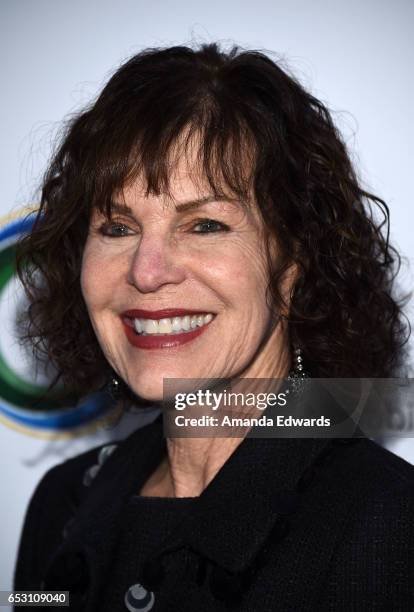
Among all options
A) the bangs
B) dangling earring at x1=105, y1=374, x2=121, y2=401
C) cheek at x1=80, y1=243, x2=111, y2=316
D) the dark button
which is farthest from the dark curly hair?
the dark button

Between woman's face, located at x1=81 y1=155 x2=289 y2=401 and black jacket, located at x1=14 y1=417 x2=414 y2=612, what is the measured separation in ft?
0.66

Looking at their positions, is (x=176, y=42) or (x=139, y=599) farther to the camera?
(x=176, y=42)

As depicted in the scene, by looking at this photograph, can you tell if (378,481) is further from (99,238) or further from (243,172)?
(99,238)

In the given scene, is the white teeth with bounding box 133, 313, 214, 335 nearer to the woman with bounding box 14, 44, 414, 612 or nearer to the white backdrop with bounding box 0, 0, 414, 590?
the woman with bounding box 14, 44, 414, 612

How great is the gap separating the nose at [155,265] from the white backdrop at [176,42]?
647 mm

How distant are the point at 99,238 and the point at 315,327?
0.49 meters

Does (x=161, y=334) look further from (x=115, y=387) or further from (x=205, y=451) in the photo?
(x=115, y=387)

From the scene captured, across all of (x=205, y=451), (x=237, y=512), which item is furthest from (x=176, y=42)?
(x=237, y=512)

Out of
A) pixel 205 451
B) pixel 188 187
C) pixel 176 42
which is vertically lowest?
pixel 205 451

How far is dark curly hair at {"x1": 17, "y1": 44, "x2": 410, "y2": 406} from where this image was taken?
1.31m

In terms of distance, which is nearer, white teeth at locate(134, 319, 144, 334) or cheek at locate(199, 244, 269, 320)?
cheek at locate(199, 244, 269, 320)

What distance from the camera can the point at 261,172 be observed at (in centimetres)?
131

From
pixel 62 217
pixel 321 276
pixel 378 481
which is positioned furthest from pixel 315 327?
pixel 62 217

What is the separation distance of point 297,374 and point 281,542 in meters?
0.37
